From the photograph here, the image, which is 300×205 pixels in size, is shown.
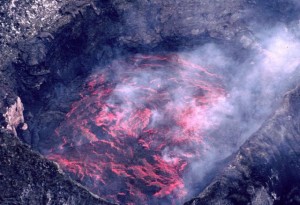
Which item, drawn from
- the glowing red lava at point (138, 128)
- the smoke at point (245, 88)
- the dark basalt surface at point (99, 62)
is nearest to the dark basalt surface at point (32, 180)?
the dark basalt surface at point (99, 62)

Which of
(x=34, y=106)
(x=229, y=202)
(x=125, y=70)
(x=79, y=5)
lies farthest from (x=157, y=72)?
(x=229, y=202)

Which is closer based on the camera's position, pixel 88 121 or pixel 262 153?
pixel 262 153

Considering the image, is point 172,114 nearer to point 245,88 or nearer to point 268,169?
point 245,88

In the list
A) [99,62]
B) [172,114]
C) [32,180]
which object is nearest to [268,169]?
[172,114]

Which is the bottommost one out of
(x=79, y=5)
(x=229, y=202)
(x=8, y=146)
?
(x=229, y=202)

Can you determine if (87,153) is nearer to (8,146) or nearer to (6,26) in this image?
(8,146)
